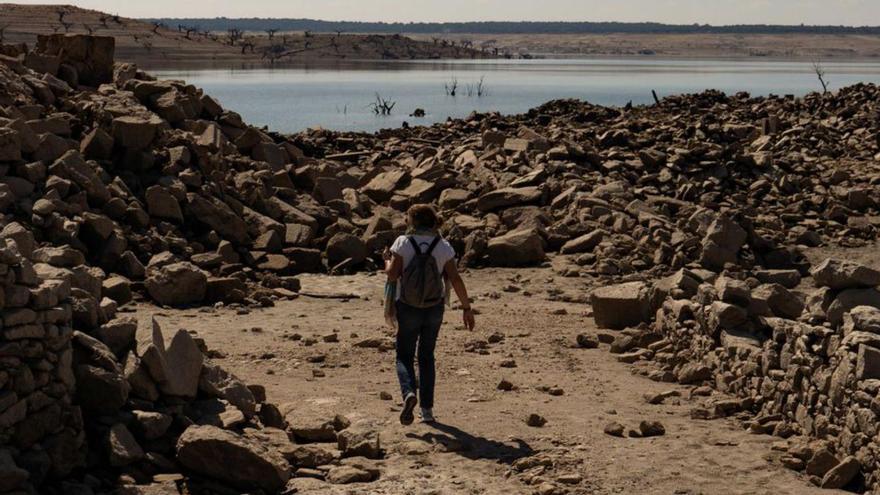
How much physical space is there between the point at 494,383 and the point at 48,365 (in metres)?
4.66

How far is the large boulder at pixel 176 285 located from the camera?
14.4m

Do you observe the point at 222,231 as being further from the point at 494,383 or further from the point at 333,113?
the point at 333,113

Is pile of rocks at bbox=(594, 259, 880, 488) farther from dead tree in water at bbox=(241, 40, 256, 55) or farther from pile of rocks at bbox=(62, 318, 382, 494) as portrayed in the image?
dead tree in water at bbox=(241, 40, 256, 55)

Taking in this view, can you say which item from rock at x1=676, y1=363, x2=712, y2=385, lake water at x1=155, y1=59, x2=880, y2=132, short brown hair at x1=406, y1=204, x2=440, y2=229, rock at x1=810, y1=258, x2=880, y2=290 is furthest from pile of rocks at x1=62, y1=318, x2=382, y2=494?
lake water at x1=155, y1=59, x2=880, y2=132

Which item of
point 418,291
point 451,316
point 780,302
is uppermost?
point 418,291

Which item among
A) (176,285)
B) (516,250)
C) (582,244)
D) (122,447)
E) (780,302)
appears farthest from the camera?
(582,244)

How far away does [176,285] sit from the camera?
1446 centimetres

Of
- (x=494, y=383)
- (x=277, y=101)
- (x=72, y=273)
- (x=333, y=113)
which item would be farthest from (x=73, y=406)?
(x=277, y=101)

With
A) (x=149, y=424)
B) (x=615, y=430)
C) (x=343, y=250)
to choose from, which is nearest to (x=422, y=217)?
(x=615, y=430)

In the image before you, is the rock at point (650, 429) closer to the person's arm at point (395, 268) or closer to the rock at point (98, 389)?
the person's arm at point (395, 268)

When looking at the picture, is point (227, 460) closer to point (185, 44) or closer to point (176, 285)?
point (176, 285)

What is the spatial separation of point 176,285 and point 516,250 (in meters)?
5.08

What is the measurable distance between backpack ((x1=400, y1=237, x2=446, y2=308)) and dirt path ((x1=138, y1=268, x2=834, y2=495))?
98cm

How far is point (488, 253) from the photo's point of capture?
1781cm
